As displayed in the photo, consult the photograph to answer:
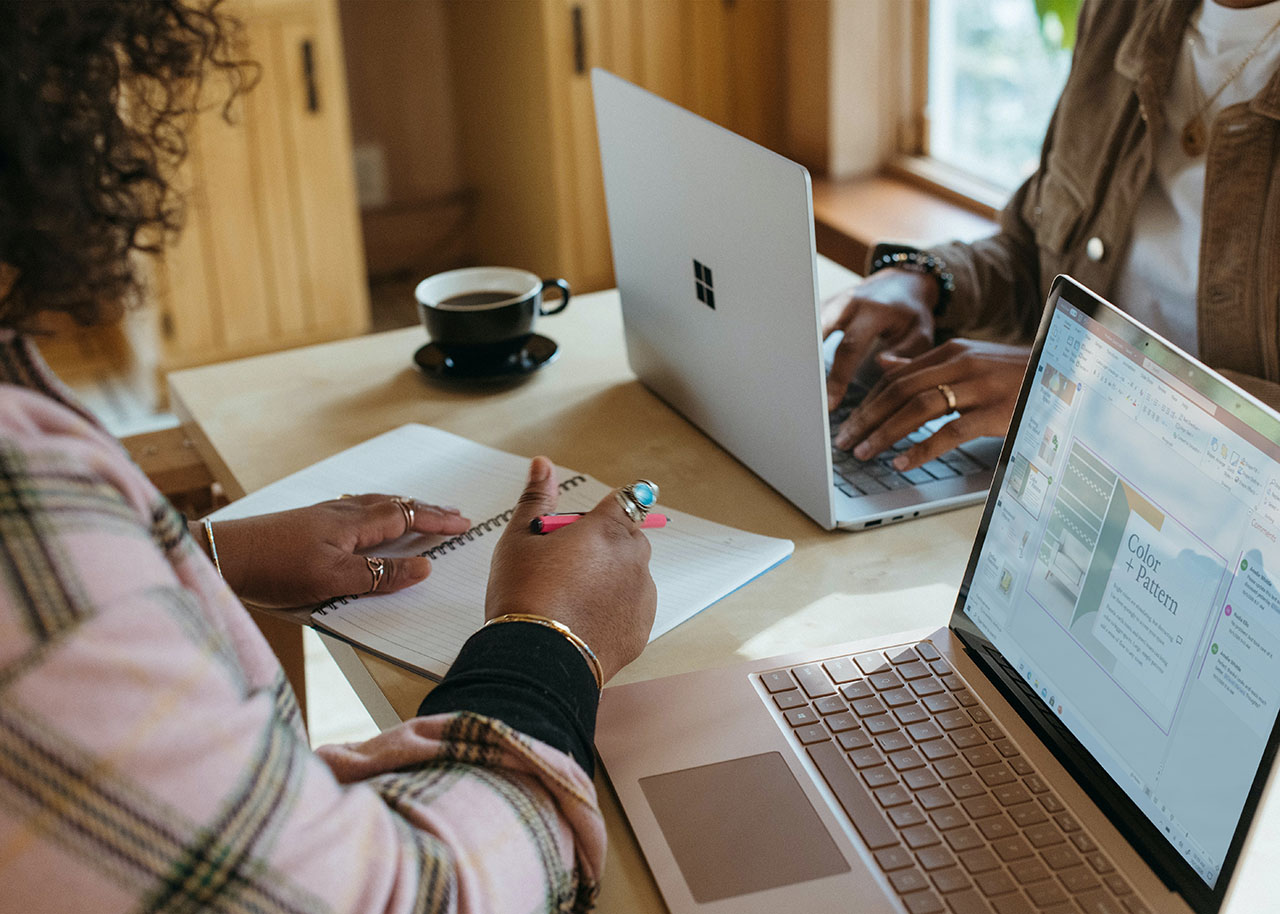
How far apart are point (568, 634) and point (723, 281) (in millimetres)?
402

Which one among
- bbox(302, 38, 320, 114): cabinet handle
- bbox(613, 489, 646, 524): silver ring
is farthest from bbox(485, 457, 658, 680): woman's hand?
bbox(302, 38, 320, 114): cabinet handle

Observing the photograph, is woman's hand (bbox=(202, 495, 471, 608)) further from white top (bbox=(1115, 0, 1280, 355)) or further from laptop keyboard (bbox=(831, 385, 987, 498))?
white top (bbox=(1115, 0, 1280, 355))

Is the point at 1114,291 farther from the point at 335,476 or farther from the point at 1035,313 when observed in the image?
the point at 335,476

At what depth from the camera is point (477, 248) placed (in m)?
3.46

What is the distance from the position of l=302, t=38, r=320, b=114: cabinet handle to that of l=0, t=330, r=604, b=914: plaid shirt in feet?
7.43

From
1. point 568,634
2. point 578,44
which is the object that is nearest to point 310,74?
point 578,44

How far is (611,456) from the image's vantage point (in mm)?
1133

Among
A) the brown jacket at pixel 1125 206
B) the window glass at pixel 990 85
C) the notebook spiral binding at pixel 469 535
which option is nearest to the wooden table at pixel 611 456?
the notebook spiral binding at pixel 469 535

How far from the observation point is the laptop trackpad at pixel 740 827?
25.1 inches

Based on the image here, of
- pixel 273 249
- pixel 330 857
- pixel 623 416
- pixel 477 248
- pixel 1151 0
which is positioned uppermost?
pixel 1151 0

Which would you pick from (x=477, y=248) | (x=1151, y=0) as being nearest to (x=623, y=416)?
(x=1151, y=0)

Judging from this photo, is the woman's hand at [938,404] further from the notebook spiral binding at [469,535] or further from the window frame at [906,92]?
the window frame at [906,92]

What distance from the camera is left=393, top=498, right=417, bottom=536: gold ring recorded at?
38.0 inches

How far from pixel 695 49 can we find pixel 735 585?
2170 millimetres
